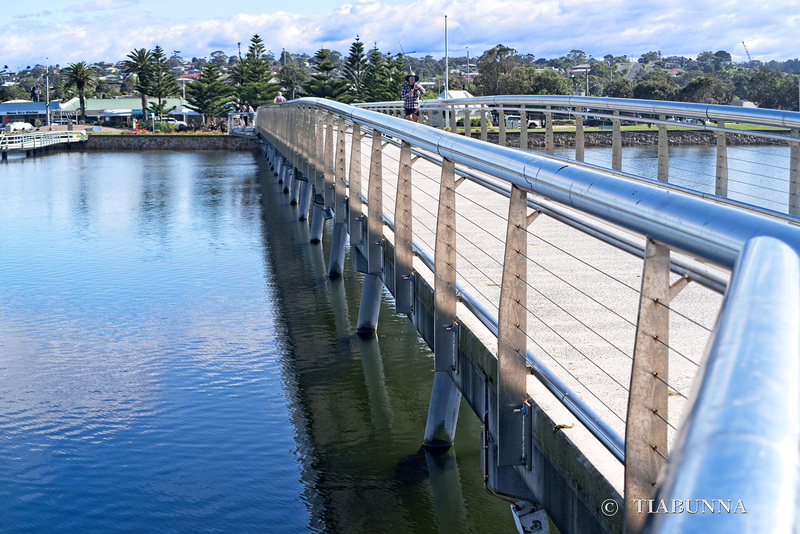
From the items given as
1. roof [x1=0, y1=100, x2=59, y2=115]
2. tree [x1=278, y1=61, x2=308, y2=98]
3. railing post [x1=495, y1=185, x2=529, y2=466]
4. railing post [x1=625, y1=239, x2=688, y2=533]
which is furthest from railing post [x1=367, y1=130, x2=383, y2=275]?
roof [x1=0, y1=100, x2=59, y2=115]

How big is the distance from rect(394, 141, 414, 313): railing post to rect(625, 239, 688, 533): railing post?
13.0ft

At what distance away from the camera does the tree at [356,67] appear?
81.4 metres

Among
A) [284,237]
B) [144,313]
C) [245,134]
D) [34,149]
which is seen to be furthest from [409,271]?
[34,149]

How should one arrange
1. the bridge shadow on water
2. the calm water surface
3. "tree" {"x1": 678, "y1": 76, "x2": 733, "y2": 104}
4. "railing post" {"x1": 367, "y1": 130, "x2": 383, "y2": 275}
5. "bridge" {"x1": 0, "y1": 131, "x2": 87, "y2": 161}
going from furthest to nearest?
"tree" {"x1": 678, "y1": 76, "x2": 733, "y2": 104}
"bridge" {"x1": 0, "y1": 131, "x2": 87, "y2": 161}
"railing post" {"x1": 367, "y1": 130, "x2": 383, "y2": 275}
the calm water surface
the bridge shadow on water

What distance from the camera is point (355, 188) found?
8984 millimetres

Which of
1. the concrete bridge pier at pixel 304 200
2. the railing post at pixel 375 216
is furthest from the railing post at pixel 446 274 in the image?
the concrete bridge pier at pixel 304 200

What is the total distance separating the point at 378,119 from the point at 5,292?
33.0 ft

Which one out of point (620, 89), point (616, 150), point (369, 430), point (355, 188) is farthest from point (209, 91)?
point (369, 430)

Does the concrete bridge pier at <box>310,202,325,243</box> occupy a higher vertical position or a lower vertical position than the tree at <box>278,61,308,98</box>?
lower

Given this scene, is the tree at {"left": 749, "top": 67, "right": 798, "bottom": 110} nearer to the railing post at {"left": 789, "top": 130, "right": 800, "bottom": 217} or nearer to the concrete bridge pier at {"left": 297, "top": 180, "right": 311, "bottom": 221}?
the concrete bridge pier at {"left": 297, "top": 180, "right": 311, "bottom": 221}

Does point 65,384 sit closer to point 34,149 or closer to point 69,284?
point 69,284

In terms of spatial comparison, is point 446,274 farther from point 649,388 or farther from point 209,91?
point 209,91

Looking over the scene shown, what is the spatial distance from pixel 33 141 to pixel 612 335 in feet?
205

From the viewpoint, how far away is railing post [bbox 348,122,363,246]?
8.70 meters
